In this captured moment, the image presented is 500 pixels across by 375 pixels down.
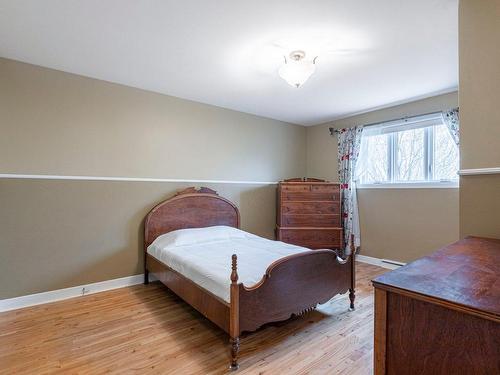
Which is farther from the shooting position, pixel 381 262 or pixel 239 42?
pixel 381 262

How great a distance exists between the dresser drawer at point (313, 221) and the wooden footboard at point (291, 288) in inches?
59.4

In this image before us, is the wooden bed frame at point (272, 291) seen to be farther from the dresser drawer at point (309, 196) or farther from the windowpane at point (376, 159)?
the windowpane at point (376, 159)

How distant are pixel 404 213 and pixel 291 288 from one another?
2526mm

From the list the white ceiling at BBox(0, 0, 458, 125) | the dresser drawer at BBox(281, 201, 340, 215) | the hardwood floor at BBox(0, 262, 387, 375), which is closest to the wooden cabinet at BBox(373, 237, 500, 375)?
the hardwood floor at BBox(0, 262, 387, 375)

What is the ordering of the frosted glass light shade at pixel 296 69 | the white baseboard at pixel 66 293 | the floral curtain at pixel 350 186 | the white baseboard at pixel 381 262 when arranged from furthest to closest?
1. the floral curtain at pixel 350 186
2. the white baseboard at pixel 381 262
3. the white baseboard at pixel 66 293
4. the frosted glass light shade at pixel 296 69

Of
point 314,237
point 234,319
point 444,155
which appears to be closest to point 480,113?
point 234,319

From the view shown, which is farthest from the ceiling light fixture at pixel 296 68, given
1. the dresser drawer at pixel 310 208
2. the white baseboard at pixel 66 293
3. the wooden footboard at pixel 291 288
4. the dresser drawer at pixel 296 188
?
the white baseboard at pixel 66 293

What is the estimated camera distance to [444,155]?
3.37 m

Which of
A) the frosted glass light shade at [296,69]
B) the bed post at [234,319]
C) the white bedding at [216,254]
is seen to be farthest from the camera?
the frosted glass light shade at [296,69]

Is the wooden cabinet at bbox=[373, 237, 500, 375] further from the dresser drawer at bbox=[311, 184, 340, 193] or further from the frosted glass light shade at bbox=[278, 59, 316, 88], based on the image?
the dresser drawer at bbox=[311, 184, 340, 193]

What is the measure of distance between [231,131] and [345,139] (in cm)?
184

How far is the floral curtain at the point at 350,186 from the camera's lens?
13.6ft

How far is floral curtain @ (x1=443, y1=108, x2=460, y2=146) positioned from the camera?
3.17m

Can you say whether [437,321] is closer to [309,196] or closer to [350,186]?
[309,196]
